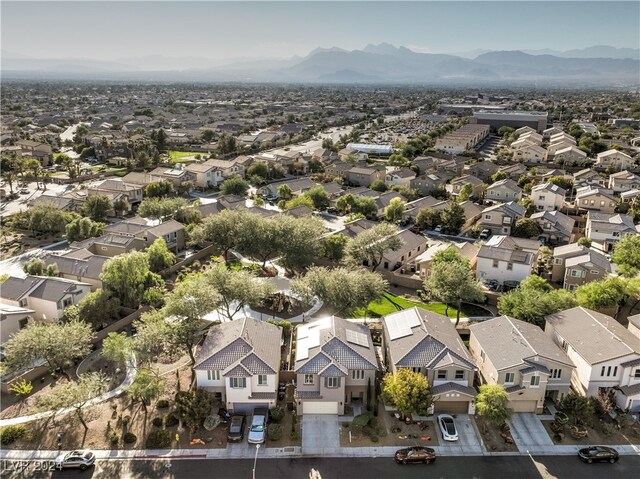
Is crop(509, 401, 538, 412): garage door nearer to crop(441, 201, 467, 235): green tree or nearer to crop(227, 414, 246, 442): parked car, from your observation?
crop(227, 414, 246, 442): parked car

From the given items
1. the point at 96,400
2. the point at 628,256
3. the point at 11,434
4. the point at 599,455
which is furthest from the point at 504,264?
the point at 11,434

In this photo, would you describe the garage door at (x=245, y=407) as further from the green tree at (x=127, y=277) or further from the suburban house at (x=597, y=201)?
the suburban house at (x=597, y=201)

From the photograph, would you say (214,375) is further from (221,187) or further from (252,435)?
(221,187)

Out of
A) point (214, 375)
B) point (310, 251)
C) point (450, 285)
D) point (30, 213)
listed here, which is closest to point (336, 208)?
point (310, 251)

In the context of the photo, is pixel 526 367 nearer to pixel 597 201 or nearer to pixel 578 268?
pixel 578 268

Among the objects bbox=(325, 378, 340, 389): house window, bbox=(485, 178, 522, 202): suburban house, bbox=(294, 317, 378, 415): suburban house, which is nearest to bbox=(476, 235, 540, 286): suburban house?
bbox=(294, 317, 378, 415): suburban house

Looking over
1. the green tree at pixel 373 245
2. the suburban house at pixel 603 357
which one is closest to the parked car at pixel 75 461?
the green tree at pixel 373 245
